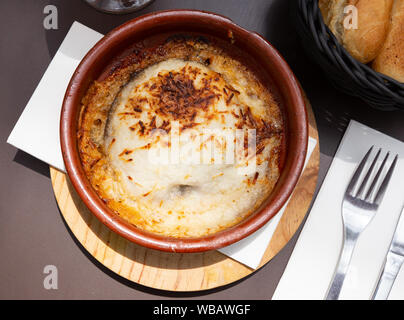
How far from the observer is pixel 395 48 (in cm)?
118

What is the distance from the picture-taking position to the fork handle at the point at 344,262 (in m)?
1.34

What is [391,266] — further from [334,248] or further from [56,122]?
[56,122]

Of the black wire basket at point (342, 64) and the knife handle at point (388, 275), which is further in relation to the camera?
the knife handle at point (388, 275)

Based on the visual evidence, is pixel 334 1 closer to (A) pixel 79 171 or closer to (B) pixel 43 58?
(A) pixel 79 171

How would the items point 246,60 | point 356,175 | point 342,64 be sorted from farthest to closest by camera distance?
point 356,175, point 246,60, point 342,64

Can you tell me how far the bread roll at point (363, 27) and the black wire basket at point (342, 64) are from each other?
70 millimetres

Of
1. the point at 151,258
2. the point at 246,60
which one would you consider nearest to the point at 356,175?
the point at 246,60

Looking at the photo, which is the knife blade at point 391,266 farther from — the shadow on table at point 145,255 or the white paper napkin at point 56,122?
the shadow on table at point 145,255

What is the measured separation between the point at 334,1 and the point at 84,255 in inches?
46.2

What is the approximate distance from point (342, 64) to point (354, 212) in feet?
1.69

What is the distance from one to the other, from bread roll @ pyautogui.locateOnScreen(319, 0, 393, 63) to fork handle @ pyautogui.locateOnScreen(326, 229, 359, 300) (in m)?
0.58

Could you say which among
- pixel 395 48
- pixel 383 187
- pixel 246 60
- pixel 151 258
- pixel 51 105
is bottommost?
pixel 151 258

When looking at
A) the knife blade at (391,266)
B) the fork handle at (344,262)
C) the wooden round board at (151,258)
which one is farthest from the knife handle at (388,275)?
the wooden round board at (151,258)
